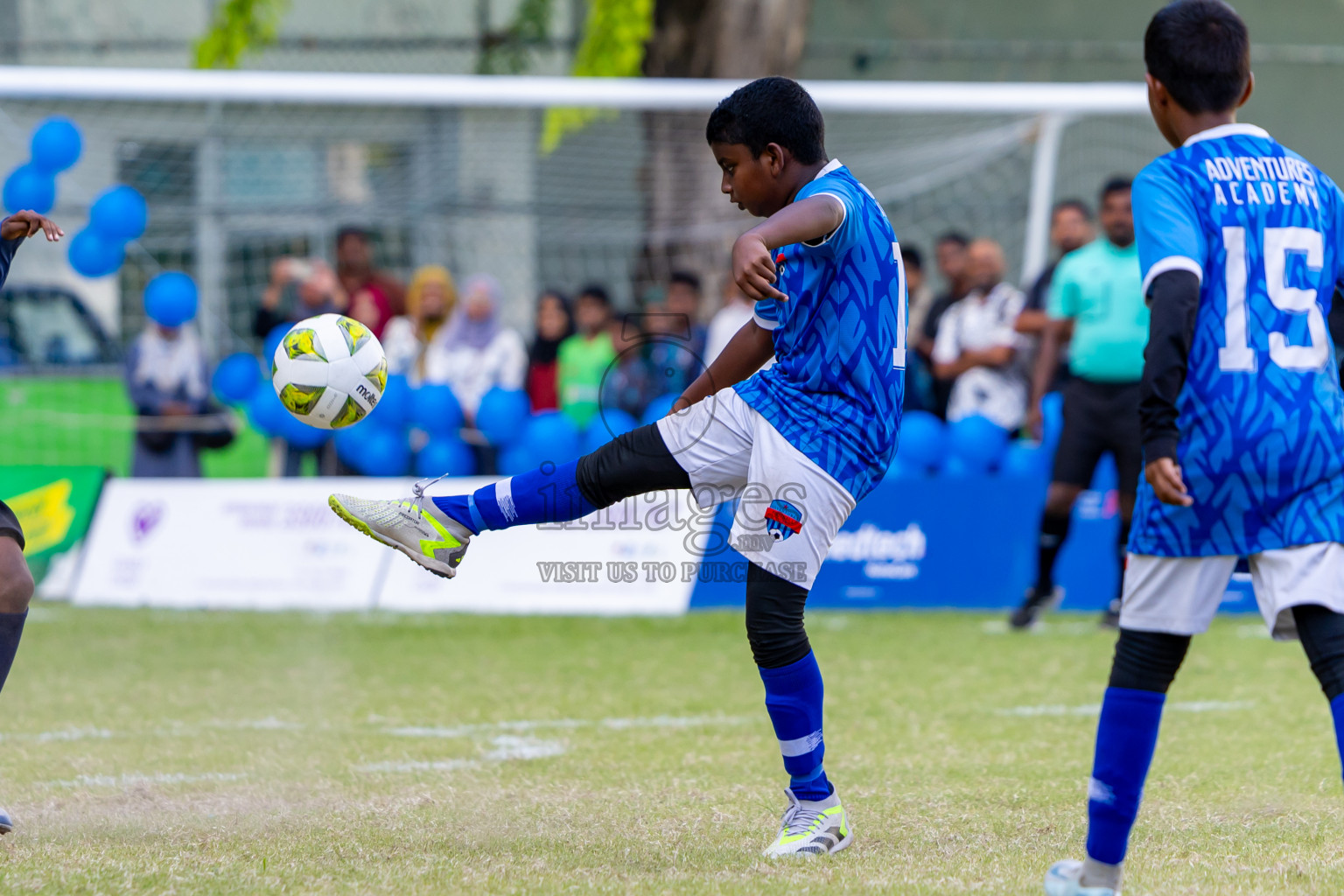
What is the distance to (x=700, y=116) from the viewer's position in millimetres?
13266

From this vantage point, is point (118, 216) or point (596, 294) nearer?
point (118, 216)

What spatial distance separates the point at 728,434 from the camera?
4.07 metres

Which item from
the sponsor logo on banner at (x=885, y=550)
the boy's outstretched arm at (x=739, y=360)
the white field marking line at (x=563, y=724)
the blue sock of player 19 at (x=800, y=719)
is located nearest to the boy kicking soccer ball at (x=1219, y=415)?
the blue sock of player 19 at (x=800, y=719)

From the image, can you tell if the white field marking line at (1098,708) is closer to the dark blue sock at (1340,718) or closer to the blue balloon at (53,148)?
the dark blue sock at (1340,718)

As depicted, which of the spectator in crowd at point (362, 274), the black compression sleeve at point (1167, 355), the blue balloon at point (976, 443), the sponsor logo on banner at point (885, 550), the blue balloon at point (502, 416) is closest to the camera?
the black compression sleeve at point (1167, 355)

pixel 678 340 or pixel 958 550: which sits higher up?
pixel 678 340

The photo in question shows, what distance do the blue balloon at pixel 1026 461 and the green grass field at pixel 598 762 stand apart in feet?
4.28

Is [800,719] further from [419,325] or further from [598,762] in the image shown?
[419,325]

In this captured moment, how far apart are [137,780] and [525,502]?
175cm

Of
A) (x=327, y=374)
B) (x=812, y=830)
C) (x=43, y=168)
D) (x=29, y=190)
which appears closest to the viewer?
(x=812, y=830)

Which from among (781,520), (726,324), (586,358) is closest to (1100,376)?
(726,324)

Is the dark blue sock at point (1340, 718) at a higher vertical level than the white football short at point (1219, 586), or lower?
lower

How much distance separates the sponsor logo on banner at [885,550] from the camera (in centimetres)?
945

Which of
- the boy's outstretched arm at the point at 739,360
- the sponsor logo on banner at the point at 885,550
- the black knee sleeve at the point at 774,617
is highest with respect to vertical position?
the boy's outstretched arm at the point at 739,360
